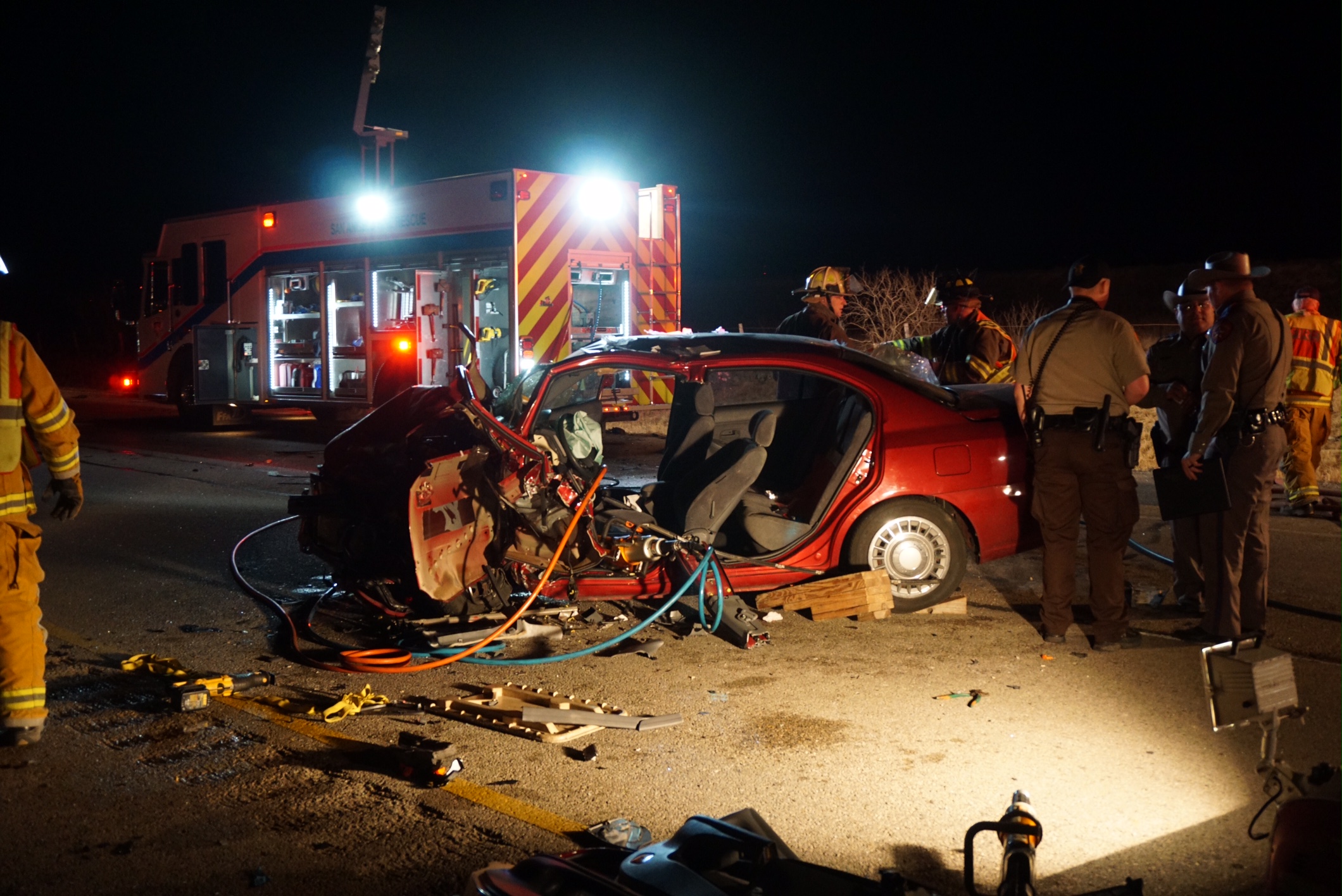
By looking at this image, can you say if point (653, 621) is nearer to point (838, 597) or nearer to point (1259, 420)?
point (838, 597)

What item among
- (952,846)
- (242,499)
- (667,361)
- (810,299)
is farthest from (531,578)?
(242,499)

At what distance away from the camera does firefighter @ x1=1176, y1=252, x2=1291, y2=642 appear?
5.24 metres

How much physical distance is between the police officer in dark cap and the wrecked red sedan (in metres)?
0.56

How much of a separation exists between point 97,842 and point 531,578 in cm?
242

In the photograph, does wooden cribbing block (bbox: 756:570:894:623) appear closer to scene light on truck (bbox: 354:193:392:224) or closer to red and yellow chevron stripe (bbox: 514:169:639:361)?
red and yellow chevron stripe (bbox: 514:169:639:361)

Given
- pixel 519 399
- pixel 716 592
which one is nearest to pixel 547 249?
pixel 519 399

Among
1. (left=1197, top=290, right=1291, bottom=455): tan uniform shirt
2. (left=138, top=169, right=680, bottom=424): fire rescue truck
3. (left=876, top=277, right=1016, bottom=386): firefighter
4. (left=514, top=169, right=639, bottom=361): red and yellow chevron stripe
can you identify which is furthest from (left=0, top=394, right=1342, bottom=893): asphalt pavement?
(left=514, top=169, right=639, bottom=361): red and yellow chevron stripe

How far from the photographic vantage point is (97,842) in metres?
3.43

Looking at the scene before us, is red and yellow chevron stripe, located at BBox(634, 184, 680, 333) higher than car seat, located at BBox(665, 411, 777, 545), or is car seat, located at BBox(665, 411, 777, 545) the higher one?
red and yellow chevron stripe, located at BBox(634, 184, 680, 333)

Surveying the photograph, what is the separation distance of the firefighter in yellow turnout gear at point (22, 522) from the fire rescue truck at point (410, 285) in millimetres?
6622

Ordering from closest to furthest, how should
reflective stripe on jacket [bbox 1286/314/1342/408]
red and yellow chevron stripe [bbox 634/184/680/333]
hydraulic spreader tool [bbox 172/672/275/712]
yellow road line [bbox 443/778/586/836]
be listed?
yellow road line [bbox 443/778/586/836], hydraulic spreader tool [bbox 172/672/275/712], reflective stripe on jacket [bbox 1286/314/1342/408], red and yellow chevron stripe [bbox 634/184/680/333]

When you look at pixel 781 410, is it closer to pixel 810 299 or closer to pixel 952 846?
pixel 810 299

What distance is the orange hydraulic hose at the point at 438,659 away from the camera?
5160 millimetres

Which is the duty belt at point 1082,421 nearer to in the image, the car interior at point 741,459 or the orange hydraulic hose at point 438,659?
the car interior at point 741,459
